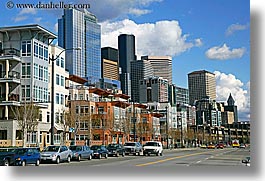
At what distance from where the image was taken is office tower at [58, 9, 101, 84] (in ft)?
80.4

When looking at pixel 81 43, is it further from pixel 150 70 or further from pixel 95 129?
pixel 95 129

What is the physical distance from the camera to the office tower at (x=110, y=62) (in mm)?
26672

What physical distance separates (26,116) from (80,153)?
31.1 feet

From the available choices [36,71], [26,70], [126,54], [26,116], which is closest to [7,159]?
[126,54]

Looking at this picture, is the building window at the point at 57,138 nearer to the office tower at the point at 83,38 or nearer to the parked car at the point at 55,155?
the parked car at the point at 55,155

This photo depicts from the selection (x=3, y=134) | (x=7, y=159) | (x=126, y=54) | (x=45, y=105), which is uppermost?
(x=126, y=54)

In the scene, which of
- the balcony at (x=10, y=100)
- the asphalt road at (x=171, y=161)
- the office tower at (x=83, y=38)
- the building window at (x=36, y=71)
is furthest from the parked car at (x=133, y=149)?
the office tower at (x=83, y=38)

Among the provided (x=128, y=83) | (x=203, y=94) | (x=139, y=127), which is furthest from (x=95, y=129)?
(x=203, y=94)

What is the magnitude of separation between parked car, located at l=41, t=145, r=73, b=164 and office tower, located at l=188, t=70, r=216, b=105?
8.62 metres

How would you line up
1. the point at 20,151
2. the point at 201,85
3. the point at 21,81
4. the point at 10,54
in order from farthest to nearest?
the point at 21,81 < the point at 10,54 < the point at 201,85 < the point at 20,151

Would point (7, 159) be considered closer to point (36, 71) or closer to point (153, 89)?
point (153, 89)

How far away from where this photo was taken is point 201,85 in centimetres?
2616

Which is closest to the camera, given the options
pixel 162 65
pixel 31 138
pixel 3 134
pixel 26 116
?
pixel 162 65

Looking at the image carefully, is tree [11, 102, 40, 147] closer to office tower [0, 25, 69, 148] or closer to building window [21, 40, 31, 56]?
office tower [0, 25, 69, 148]
